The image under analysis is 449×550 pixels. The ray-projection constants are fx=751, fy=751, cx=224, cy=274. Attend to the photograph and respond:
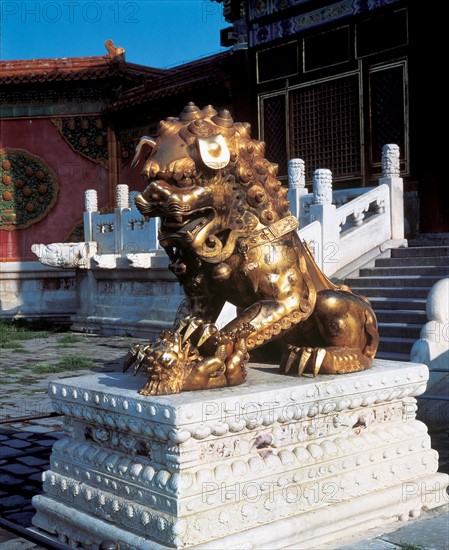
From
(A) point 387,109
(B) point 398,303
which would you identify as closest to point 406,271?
(B) point 398,303

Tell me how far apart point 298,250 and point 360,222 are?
7.26m

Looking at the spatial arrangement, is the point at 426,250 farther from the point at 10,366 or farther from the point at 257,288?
the point at 257,288

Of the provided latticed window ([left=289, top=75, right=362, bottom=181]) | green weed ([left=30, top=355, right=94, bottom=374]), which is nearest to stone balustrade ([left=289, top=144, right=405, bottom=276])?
latticed window ([left=289, top=75, right=362, bottom=181])

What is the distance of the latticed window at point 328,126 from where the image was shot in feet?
41.1

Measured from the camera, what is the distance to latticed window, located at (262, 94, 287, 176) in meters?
13.7

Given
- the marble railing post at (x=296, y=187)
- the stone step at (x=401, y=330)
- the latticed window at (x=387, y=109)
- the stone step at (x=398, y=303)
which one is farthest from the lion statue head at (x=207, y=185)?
the latticed window at (x=387, y=109)

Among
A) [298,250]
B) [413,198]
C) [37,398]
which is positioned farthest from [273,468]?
[413,198]

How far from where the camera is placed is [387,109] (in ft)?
39.6

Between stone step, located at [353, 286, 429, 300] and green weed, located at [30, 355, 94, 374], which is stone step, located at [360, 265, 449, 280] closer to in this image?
stone step, located at [353, 286, 429, 300]

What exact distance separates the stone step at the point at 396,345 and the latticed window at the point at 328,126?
5073 mm

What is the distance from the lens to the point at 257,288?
317 centimetres

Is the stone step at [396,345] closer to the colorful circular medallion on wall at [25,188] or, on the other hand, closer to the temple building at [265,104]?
the temple building at [265,104]

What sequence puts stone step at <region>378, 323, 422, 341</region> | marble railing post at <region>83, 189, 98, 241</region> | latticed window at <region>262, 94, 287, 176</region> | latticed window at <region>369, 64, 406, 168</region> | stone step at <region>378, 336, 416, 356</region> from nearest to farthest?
stone step at <region>378, 336, 416, 356</region>, stone step at <region>378, 323, 422, 341</region>, latticed window at <region>369, 64, 406, 168</region>, latticed window at <region>262, 94, 287, 176</region>, marble railing post at <region>83, 189, 98, 241</region>

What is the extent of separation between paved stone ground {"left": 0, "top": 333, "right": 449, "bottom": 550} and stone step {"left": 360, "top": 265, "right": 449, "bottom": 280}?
3488 millimetres
